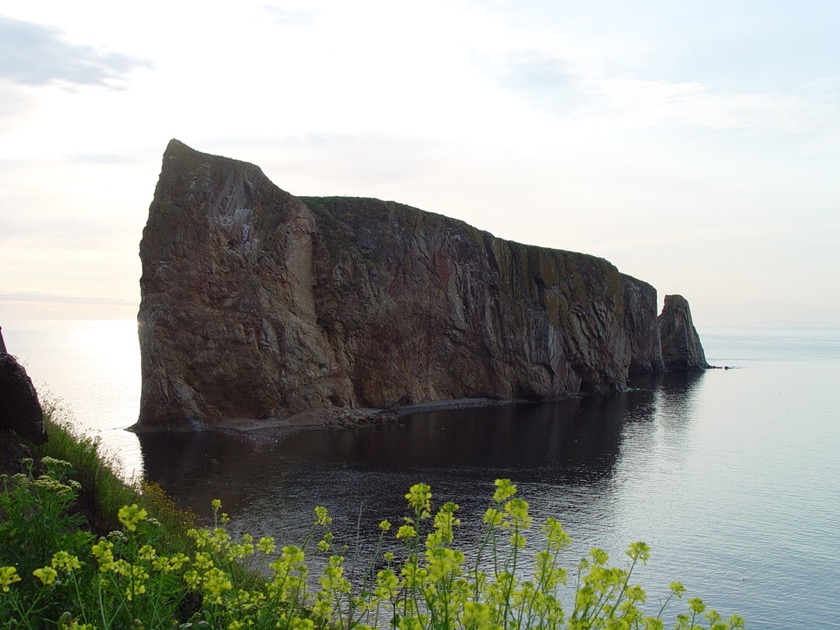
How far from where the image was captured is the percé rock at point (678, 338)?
175 metres

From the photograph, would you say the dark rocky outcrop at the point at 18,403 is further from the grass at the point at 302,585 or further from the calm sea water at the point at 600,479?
the calm sea water at the point at 600,479

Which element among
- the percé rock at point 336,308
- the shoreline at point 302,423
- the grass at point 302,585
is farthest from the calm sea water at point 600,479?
the grass at point 302,585

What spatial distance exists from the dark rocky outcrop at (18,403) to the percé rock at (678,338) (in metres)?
173

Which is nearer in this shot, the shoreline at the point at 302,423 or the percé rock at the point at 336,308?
the shoreline at the point at 302,423

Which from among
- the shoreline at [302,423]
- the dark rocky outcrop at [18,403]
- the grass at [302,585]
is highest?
the dark rocky outcrop at [18,403]

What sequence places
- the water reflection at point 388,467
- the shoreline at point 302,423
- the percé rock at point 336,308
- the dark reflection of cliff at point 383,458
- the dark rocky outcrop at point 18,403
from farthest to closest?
the percé rock at point 336,308
the shoreline at point 302,423
the dark reflection of cliff at point 383,458
the water reflection at point 388,467
the dark rocky outcrop at point 18,403

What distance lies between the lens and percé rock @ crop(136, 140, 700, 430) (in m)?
64.1

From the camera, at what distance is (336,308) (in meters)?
76.9

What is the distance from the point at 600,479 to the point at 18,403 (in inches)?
1710

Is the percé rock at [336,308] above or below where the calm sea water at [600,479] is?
above

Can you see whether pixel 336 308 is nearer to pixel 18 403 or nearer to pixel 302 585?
pixel 18 403

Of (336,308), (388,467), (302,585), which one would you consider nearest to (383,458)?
(388,467)

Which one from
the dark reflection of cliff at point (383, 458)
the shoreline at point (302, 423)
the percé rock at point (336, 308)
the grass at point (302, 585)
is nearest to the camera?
the grass at point (302, 585)

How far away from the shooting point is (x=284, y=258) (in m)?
71.4
